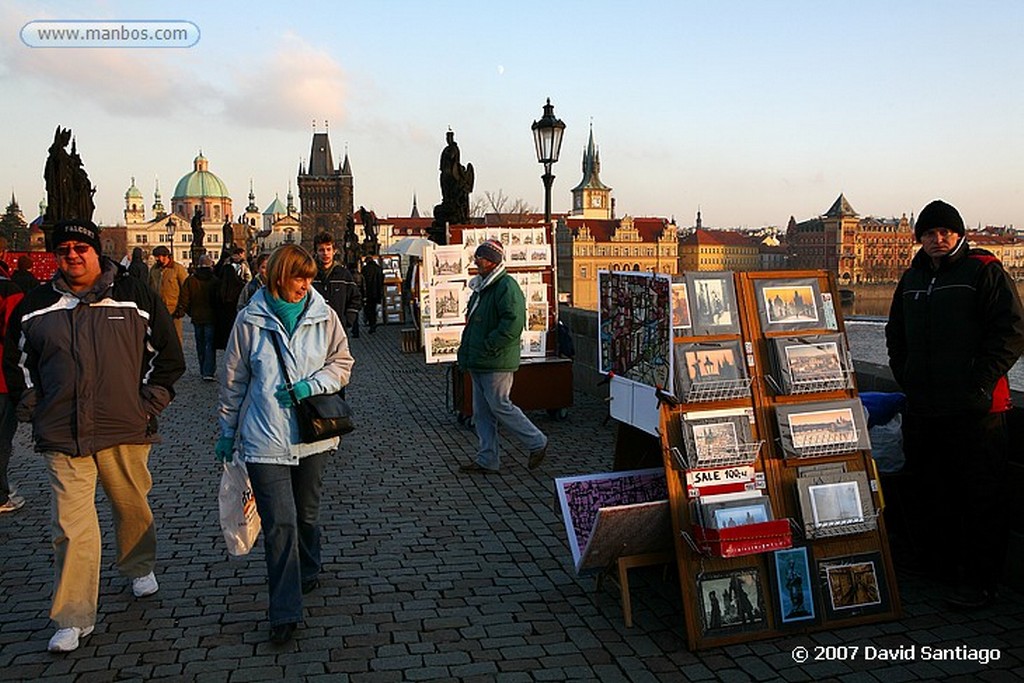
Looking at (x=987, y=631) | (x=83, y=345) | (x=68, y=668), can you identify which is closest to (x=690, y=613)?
(x=987, y=631)

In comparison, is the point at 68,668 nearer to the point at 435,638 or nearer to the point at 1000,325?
the point at 435,638

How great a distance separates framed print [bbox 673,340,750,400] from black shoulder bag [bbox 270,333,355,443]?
1550 mm

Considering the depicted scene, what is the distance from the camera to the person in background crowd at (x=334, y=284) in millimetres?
8109

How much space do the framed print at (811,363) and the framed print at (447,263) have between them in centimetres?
659

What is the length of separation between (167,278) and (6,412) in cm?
716

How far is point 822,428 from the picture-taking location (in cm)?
451

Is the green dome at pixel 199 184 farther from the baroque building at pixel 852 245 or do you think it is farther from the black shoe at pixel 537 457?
the black shoe at pixel 537 457

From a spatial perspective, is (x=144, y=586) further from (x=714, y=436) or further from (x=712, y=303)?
(x=712, y=303)

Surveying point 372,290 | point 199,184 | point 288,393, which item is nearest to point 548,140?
point 288,393

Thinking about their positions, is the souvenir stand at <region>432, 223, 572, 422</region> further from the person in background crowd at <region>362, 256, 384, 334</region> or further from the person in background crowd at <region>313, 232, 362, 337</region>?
the person in background crowd at <region>362, 256, 384, 334</region>

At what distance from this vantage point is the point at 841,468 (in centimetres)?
454

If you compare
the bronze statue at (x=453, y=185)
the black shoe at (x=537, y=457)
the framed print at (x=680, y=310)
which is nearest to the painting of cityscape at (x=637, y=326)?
the framed print at (x=680, y=310)

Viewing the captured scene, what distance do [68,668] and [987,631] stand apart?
164 inches

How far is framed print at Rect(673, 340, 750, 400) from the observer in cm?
434
